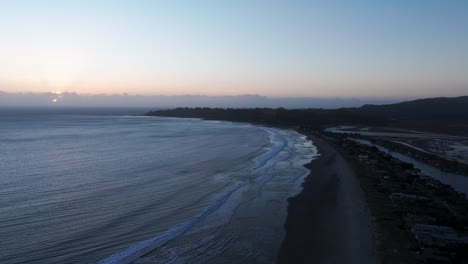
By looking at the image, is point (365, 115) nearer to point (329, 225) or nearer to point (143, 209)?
point (329, 225)

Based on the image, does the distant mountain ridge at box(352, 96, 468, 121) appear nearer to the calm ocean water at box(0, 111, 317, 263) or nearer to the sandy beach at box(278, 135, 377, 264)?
the calm ocean water at box(0, 111, 317, 263)

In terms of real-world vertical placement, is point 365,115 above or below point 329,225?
above

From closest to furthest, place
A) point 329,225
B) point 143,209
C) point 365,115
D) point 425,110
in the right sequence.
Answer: point 329,225
point 143,209
point 365,115
point 425,110

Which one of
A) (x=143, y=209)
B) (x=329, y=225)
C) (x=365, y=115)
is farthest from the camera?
(x=365, y=115)

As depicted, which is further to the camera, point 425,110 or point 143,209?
point 425,110

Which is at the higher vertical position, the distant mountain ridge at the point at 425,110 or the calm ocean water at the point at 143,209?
the distant mountain ridge at the point at 425,110

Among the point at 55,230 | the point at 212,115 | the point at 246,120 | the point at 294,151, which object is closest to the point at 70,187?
the point at 55,230

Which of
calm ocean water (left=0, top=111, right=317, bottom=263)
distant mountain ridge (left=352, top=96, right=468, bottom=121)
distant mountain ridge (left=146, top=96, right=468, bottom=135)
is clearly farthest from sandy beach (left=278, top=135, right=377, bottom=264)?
distant mountain ridge (left=352, top=96, right=468, bottom=121)

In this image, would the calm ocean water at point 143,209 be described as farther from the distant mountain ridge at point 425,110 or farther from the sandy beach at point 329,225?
the distant mountain ridge at point 425,110

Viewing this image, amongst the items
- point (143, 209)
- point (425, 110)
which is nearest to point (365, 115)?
point (425, 110)

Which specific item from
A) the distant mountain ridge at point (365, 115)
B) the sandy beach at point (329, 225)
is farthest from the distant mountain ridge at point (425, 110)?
the sandy beach at point (329, 225)
